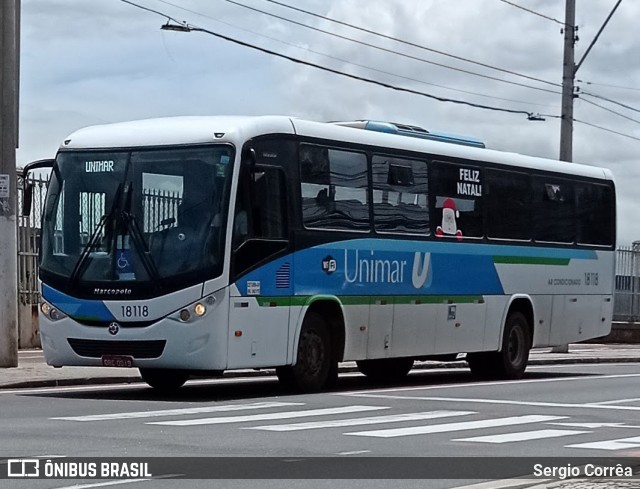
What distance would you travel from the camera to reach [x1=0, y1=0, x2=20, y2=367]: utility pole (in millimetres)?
21641

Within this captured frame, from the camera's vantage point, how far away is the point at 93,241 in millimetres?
18312

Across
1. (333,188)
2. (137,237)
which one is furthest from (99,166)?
(333,188)

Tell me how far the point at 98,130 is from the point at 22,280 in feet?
27.0

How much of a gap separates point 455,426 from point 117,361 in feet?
15.5

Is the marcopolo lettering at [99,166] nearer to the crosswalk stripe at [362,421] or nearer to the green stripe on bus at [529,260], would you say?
the crosswalk stripe at [362,421]

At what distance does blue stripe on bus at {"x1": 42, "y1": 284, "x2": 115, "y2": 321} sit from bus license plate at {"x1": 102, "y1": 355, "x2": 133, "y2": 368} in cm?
45

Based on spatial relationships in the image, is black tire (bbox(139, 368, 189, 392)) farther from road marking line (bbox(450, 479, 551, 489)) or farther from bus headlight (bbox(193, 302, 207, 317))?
road marking line (bbox(450, 479, 551, 489))

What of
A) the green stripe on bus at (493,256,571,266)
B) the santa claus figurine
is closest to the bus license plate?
the santa claus figurine

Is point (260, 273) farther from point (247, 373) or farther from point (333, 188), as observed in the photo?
point (247, 373)

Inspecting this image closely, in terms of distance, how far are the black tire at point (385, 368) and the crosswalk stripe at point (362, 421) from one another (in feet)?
22.6

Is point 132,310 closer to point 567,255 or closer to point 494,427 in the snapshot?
point 494,427

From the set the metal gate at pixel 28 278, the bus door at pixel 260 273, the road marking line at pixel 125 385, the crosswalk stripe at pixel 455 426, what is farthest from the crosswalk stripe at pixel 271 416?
the metal gate at pixel 28 278

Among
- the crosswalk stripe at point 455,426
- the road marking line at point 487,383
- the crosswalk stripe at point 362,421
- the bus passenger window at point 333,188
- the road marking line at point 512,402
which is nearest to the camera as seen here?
the crosswalk stripe at point 455,426

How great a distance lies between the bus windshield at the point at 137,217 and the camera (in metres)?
17.8
